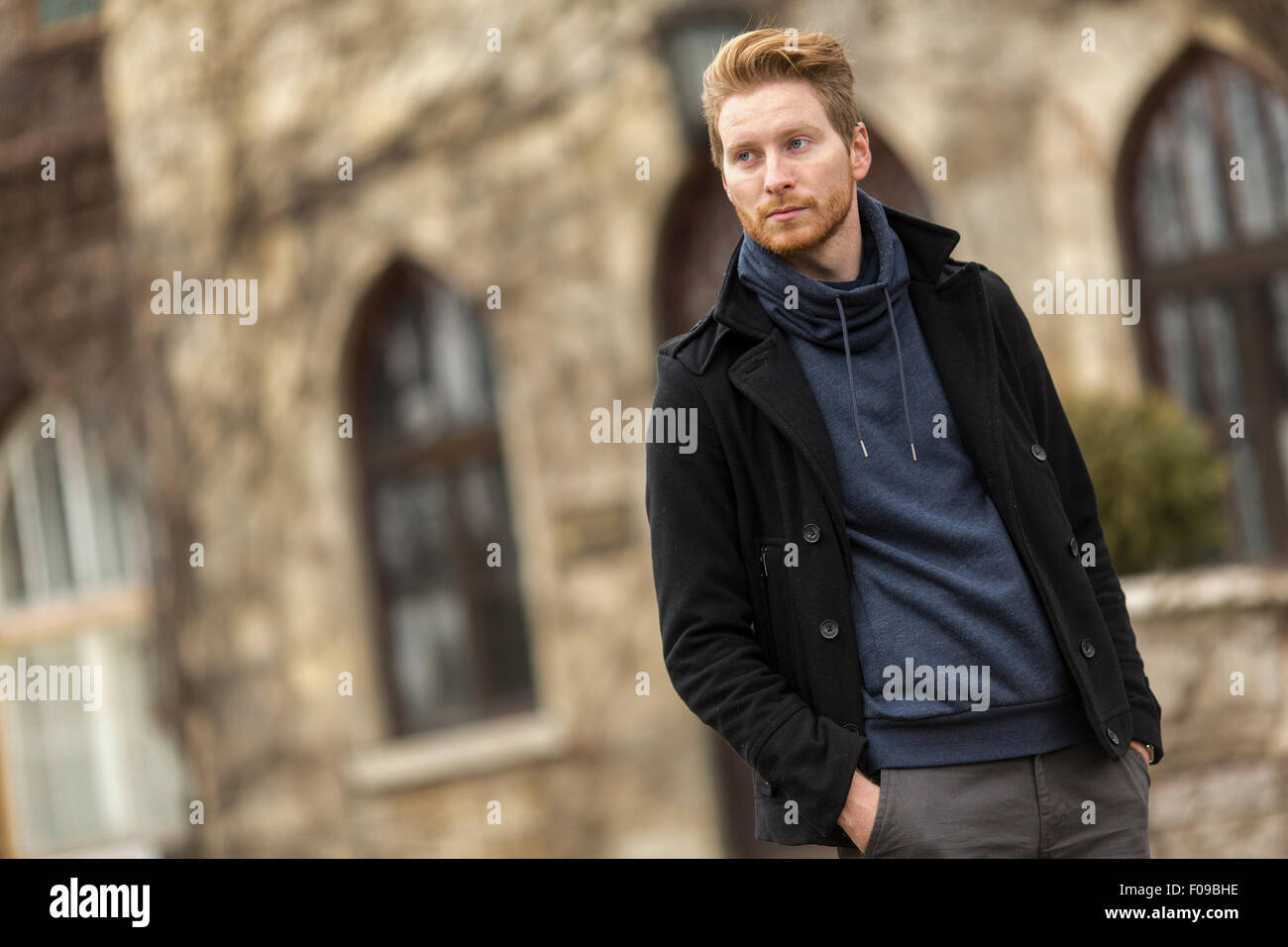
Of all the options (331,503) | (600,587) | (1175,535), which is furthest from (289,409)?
(1175,535)

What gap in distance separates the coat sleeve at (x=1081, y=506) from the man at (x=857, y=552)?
26 millimetres

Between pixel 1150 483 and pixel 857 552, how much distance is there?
380 centimetres

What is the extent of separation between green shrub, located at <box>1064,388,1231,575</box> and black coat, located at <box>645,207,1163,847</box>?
11.5 feet

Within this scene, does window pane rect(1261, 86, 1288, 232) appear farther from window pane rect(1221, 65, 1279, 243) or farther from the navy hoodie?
the navy hoodie

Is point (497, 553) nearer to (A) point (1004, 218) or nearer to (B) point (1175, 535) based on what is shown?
(A) point (1004, 218)

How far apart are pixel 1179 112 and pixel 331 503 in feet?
15.0

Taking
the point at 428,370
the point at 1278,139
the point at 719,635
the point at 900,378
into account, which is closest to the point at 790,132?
the point at 900,378

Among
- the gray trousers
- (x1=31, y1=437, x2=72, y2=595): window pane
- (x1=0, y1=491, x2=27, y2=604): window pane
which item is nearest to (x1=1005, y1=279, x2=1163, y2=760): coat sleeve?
the gray trousers

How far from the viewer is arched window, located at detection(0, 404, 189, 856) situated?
887 centimetres

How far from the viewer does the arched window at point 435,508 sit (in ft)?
26.0

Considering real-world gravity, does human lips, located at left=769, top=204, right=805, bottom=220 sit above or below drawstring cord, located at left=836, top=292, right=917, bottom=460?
above

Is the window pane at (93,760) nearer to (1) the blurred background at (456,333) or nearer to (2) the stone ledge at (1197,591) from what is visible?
(1) the blurred background at (456,333)

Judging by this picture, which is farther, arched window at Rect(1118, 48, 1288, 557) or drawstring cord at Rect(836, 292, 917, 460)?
arched window at Rect(1118, 48, 1288, 557)

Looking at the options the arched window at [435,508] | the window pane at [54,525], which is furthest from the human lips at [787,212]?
the window pane at [54,525]
